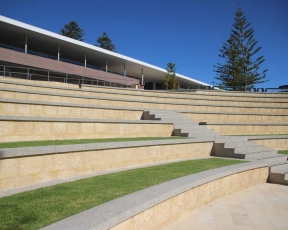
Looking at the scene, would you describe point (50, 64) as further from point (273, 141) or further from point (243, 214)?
point (243, 214)

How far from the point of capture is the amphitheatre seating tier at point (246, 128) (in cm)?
1065

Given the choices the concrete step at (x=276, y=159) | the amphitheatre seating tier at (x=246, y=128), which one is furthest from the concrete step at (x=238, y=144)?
the amphitheatre seating tier at (x=246, y=128)

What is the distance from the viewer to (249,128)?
1137cm

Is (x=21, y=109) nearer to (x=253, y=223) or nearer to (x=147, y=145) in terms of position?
(x=147, y=145)

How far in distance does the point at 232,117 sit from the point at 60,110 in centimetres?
841

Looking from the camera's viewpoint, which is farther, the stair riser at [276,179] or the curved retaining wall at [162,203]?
the stair riser at [276,179]

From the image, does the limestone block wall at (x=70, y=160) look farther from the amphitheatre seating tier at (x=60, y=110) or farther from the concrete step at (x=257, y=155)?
the amphitheatre seating tier at (x=60, y=110)

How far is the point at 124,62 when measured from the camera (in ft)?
100

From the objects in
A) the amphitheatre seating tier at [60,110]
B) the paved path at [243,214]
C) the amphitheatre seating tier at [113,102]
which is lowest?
the paved path at [243,214]

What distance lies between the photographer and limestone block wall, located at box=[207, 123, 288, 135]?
10761 mm

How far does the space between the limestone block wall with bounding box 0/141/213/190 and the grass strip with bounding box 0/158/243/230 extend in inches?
16.0

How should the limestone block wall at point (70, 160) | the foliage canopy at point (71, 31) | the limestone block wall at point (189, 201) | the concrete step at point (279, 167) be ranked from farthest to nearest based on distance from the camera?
the foliage canopy at point (71, 31)
the concrete step at point (279, 167)
the limestone block wall at point (70, 160)
the limestone block wall at point (189, 201)

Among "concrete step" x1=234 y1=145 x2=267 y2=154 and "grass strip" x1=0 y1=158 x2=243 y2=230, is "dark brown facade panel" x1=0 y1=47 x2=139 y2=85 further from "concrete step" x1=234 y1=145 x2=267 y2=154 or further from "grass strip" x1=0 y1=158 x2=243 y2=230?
"concrete step" x1=234 y1=145 x2=267 y2=154

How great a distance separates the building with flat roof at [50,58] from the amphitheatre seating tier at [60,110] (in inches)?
330
